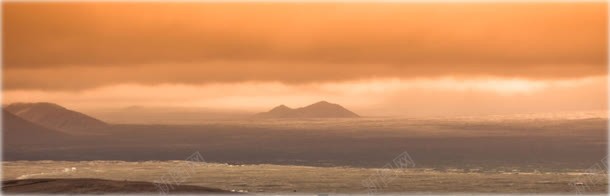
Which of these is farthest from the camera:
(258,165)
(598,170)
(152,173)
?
(258,165)

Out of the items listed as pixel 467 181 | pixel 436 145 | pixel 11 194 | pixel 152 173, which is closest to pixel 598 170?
pixel 467 181

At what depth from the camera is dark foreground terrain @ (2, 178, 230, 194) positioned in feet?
176

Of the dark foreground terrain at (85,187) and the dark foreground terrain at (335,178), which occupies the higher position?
the dark foreground terrain at (335,178)

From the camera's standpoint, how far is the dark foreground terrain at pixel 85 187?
53.6m

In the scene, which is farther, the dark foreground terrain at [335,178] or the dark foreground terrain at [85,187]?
the dark foreground terrain at [335,178]

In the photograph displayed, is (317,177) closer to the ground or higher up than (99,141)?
closer to the ground

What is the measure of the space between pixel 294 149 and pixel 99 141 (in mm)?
41265

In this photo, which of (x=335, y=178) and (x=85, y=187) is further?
(x=335, y=178)

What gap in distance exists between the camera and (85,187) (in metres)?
54.8

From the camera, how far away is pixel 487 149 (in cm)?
15762

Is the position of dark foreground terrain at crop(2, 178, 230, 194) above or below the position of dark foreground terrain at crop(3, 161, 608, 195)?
below

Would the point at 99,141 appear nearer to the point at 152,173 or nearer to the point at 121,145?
the point at 121,145

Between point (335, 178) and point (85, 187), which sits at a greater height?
point (335, 178)

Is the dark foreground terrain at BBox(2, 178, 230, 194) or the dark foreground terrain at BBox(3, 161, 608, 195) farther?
the dark foreground terrain at BBox(3, 161, 608, 195)
